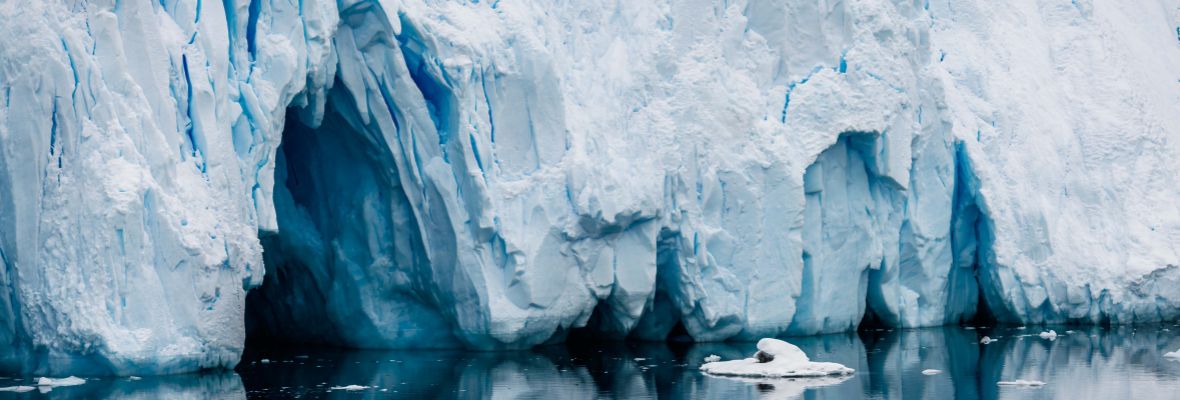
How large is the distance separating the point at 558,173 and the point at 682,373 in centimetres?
291

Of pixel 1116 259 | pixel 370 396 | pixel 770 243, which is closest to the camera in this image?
pixel 370 396

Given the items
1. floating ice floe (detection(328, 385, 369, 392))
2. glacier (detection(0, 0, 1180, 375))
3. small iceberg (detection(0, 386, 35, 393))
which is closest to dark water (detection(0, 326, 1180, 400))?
floating ice floe (detection(328, 385, 369, 392))

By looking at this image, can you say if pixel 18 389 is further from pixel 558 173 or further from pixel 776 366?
pixel 776 366

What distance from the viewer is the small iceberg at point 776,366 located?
45.6ft

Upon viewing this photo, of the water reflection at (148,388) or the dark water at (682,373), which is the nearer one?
the water reflection at (148,388)

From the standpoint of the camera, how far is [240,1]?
1372 centimetres

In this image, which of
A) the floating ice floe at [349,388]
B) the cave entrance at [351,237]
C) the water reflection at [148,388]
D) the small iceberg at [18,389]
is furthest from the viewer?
the cave entrance at [351,237]

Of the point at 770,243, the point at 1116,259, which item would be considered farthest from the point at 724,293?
the point at 1116,259

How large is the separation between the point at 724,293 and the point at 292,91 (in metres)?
5.79

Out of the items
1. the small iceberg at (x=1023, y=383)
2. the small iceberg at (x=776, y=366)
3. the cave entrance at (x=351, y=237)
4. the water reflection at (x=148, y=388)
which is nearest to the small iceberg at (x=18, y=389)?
the water reflection at (x=148, y=388)

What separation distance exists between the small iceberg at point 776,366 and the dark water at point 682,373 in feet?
Answer: 1.04

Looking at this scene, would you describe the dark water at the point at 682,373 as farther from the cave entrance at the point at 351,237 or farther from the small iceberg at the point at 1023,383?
the cave entrance at the point at 351,237

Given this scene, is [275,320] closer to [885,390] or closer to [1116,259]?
[885,390]

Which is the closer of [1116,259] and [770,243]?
[770,243]
